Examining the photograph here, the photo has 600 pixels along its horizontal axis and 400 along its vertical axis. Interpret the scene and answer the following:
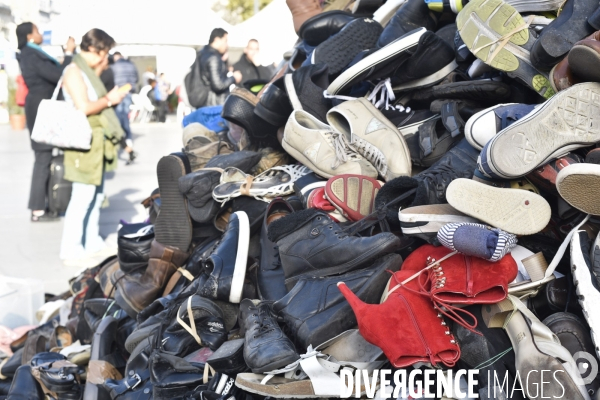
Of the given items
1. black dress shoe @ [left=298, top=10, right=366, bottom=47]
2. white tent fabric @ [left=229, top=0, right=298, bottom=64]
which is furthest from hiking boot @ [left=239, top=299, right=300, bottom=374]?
white tent fabric @ [left=229, top=0, right=298, bottom=64]

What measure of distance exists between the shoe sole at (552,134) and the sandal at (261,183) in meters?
1.12

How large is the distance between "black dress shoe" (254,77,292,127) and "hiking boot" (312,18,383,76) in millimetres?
254

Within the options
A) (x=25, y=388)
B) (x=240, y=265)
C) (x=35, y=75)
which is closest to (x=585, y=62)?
(x=240, y=265)

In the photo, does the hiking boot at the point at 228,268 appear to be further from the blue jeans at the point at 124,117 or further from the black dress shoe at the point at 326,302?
the blue jeans at the point at 124,117

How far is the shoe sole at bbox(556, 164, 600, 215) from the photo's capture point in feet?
6.35

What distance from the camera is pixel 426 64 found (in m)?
3.02

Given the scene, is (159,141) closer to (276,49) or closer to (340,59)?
(276,49)

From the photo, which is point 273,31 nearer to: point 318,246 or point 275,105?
point 275,105

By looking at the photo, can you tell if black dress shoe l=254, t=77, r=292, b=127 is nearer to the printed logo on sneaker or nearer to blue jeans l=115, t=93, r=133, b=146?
the printed logo on sneaker

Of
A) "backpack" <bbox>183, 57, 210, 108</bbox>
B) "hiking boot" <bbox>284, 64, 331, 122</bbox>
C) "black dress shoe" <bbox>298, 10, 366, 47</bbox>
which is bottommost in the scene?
"backpack" <bbox>183, 57, 210, 108</bbox>

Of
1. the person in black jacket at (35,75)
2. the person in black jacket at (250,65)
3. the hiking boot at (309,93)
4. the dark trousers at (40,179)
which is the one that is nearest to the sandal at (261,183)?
the hiking boot at (309,93)

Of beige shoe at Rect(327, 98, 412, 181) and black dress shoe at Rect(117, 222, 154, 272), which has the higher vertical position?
beige shoe at Rect(327, 98, 412, 181)

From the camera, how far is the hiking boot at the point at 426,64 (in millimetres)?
2965

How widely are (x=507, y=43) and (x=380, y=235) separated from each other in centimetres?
99
